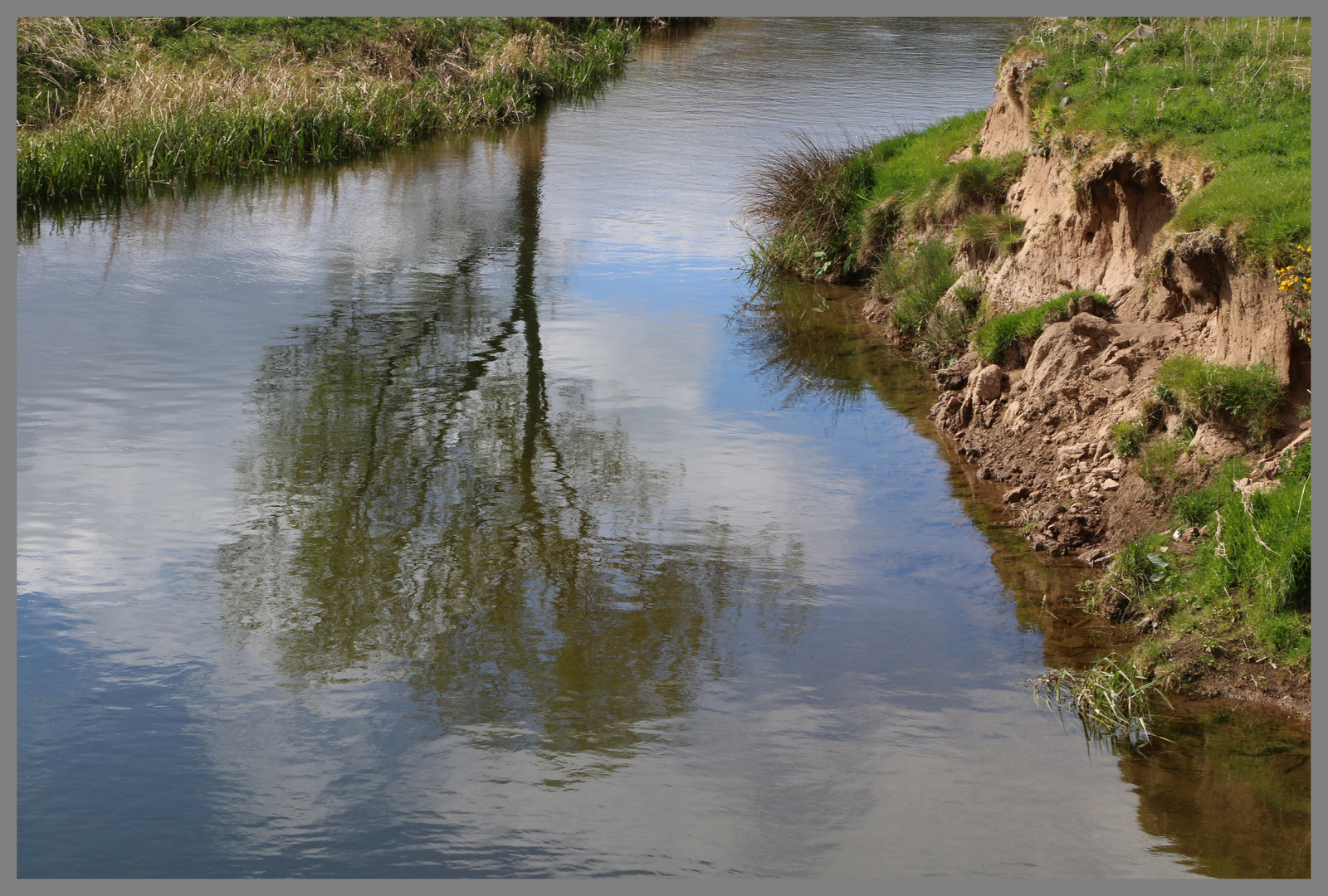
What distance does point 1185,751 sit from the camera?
22.5 ft

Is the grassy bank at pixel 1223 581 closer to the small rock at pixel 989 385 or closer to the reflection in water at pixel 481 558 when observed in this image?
the reflection in water at pixel 481 558

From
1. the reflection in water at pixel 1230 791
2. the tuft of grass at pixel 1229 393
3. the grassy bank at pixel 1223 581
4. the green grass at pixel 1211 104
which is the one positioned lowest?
the reflection in water at pixel 1230 791

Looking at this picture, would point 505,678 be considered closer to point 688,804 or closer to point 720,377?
point 688,804

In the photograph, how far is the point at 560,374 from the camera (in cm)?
1312

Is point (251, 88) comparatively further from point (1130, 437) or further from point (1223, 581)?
point (1223, 581)

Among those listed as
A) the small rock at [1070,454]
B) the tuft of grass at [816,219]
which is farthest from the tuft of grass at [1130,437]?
the tuft of grass at [816,219]

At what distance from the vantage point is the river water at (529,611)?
6.20m

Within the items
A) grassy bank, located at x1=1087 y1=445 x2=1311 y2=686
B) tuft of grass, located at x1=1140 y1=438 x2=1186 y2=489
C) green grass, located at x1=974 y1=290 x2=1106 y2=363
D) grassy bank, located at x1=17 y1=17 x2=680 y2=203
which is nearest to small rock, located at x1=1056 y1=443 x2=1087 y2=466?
tuft of grass, located at x1=1140 y1=438 x2=1186 y2=489

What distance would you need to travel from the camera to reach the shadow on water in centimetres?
609

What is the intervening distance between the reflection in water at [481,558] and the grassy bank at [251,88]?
401 inches

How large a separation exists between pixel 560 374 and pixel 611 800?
7328mm

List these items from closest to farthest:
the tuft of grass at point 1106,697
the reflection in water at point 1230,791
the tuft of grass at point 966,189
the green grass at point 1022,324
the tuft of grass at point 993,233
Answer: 1. the reflection in water at point 1230,791
2. the tuft of grass at point 1106,697
3. the green grass at point 1022,324
4. the tuft of grass at point 993,233
5. the tuft of grass at point 966,189

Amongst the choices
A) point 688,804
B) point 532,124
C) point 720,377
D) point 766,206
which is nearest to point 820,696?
point 688,804

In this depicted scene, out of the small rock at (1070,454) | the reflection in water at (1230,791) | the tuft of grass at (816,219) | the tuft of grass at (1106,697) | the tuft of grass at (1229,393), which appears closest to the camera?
the reflection in water at (1230,791)
